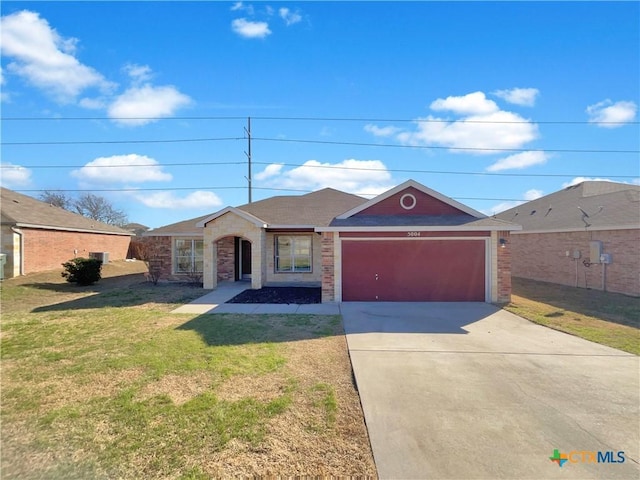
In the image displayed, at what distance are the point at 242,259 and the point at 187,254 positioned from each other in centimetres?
279

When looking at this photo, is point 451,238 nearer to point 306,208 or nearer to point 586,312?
point 586,312

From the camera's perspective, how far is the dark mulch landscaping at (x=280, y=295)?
12.0 meters

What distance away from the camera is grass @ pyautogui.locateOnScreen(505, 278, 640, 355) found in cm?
792

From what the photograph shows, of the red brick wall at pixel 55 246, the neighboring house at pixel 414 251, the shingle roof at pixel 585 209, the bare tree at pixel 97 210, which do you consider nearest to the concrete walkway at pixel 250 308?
the neighboring house at pixel 414 251

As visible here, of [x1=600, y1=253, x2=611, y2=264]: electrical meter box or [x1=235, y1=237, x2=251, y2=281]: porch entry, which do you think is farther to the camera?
[x1=235, y1=237, x2=251, y2=281]: porch entry

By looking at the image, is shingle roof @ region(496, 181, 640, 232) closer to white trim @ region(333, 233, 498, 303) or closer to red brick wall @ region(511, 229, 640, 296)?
red brick wall @ region(511, 229, 640, 296)

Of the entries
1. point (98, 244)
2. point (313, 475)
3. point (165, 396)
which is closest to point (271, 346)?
point (165, 396)

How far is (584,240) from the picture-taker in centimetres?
1568

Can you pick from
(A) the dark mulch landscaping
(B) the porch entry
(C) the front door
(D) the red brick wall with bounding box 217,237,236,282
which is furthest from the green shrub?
(A) the dark mulch landscaping

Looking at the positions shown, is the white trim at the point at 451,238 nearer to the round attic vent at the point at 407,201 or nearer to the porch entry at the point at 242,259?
the round attic vent at the point at 407,201

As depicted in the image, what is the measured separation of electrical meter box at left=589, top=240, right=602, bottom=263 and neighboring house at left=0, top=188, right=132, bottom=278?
2805 cm

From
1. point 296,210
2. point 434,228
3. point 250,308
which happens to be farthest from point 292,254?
point 434,228

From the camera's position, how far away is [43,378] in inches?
211

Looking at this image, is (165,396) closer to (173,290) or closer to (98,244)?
(173,290)
